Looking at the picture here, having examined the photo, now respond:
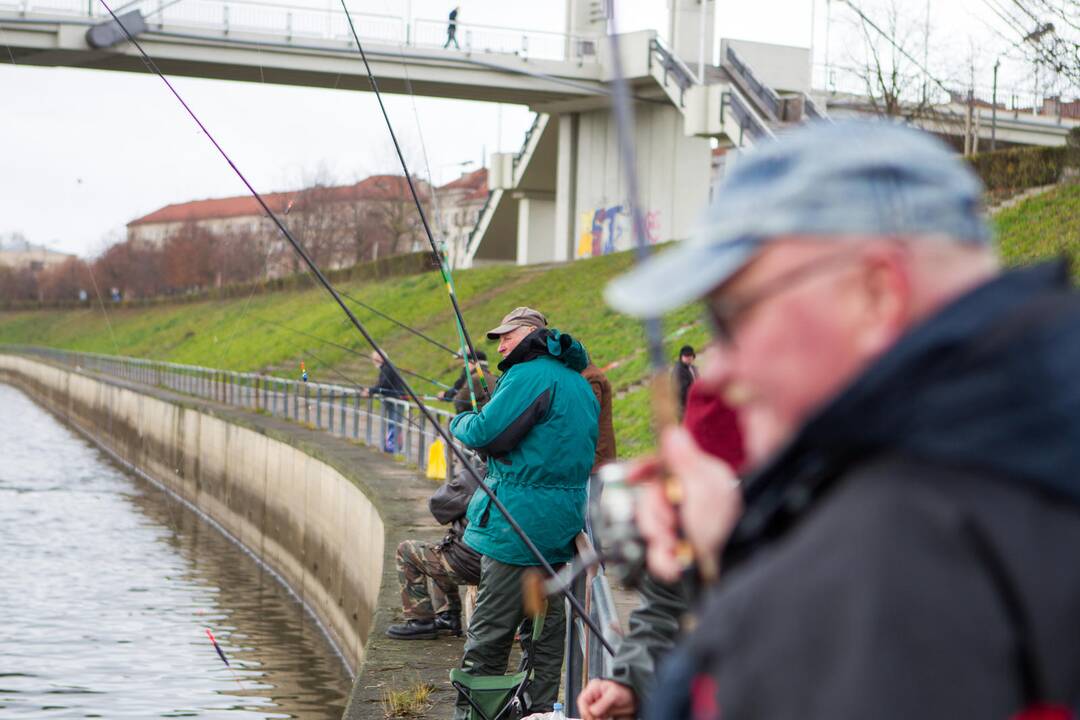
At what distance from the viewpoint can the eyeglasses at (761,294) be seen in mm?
1313

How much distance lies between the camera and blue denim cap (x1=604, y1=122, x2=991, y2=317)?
1.32 m

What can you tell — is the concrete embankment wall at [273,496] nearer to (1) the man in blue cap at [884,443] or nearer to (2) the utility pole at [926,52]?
(1) the man in blue cap at [884,443]

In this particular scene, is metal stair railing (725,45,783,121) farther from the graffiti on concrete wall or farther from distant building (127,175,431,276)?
distant building (127,175,431,276)

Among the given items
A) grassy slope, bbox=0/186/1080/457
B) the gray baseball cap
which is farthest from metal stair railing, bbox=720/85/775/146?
the gray baseball cap

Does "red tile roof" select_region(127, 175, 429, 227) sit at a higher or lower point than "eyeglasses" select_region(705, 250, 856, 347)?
higher

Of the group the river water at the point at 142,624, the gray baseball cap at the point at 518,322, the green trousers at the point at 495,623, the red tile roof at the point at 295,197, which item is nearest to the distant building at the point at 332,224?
the red tile roof at the point at 295,197

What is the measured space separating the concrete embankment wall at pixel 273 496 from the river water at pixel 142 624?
0.40 m

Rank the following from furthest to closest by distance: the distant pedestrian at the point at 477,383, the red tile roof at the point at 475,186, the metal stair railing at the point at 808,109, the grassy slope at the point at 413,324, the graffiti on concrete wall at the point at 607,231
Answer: the red tile roof at the point at 475,186 → the graffiti on concrete wall at the point at 607,231 → the metal stair railing at the point at 808,109 → the grassy slope at the point at 413,324 → the distant pedestrian at the point at 477,383

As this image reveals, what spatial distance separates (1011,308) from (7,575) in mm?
20330

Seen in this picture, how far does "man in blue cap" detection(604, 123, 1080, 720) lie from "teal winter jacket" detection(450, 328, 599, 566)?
4072 mm

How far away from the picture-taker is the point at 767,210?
1361 mm

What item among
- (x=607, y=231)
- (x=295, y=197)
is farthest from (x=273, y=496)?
(x=607, y=231)

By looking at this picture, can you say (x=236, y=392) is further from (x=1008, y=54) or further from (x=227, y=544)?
(x=1008, y=54)

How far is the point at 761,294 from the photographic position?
4.43ft
